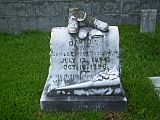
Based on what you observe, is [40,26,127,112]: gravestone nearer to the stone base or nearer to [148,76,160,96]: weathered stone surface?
the stone base

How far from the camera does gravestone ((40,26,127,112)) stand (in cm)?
459

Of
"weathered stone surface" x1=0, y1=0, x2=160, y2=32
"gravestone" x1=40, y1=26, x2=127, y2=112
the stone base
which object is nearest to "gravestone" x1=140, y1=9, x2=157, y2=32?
"weathered stone surface" x1=0, y1=0, x2=160, y2=32

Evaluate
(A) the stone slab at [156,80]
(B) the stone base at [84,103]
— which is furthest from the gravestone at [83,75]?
(A) the stone slab at [156,80]

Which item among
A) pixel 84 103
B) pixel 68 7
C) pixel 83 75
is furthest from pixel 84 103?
pixel 68 7

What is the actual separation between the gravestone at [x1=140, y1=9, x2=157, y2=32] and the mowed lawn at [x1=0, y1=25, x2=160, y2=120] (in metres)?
0.19

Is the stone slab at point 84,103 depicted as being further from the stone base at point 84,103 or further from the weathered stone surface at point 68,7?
the weathered stone surface at point 68,7

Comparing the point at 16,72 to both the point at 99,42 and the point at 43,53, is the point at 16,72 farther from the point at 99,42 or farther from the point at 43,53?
the point at 99,42

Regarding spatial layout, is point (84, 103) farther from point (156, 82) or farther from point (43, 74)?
point (156, 82)

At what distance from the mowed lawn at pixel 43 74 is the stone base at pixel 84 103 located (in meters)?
0.08

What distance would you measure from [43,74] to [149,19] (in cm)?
301

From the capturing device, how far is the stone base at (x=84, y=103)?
464 cm

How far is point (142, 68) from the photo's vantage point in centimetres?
595

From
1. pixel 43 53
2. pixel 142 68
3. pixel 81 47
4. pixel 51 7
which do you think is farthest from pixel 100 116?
pixel 51 7

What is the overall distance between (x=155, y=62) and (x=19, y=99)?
8.31 ft
